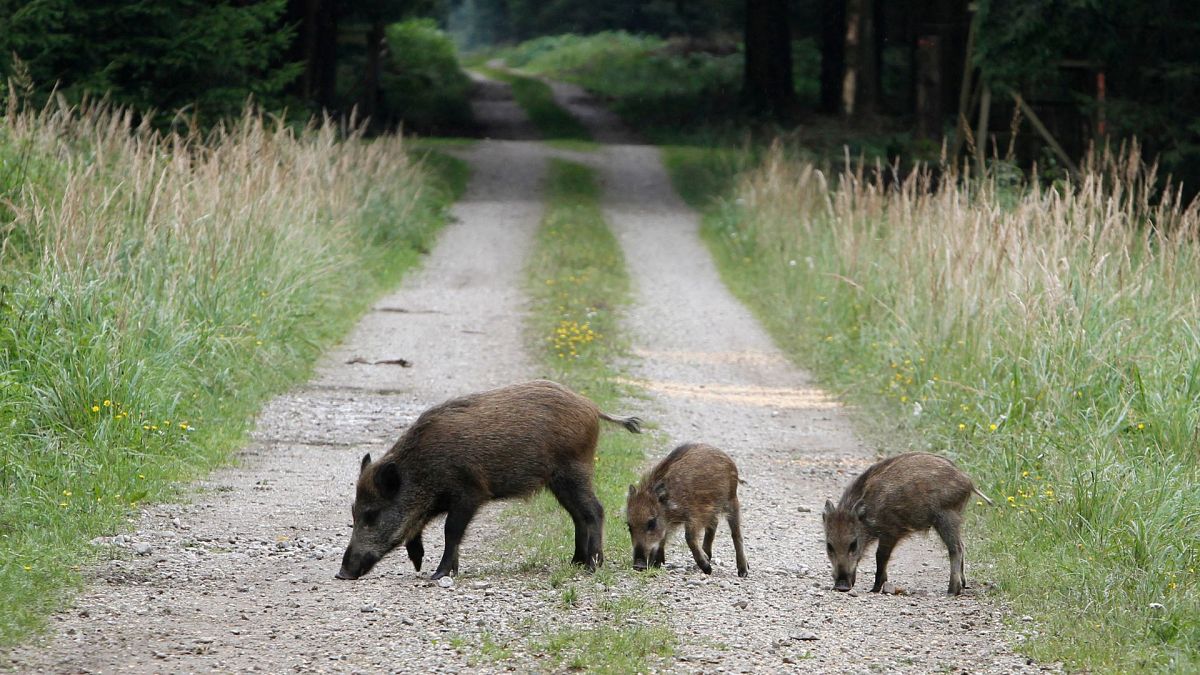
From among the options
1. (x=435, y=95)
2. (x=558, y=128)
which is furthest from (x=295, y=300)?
(x=435, y=95)

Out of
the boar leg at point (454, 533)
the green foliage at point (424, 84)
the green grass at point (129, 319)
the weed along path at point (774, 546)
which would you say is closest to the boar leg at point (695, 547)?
the weed along path at point (774, 546)

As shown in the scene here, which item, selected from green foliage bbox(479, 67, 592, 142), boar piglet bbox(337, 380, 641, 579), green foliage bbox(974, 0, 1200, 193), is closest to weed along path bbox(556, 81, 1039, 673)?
boar piglet bbox(337, 380, 641, 579)

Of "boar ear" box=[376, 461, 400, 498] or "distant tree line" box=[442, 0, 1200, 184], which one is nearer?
"boar ear" box=[376, 461, 400, 498]

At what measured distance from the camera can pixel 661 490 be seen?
23.9ft

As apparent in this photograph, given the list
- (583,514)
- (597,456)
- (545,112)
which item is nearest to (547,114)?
(545,112)

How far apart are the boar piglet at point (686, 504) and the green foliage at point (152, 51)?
49.0 feet

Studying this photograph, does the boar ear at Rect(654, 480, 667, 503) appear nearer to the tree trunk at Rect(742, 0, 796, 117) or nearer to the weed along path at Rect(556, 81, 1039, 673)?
the weed along path at Rect(556, 81, 1039, 673)

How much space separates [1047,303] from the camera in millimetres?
10172

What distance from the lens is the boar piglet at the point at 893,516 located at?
718 cm

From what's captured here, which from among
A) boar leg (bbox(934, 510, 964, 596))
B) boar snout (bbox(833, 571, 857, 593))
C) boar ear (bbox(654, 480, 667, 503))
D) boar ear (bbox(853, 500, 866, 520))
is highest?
boar ear (bbox(654, 480, 667, 503))

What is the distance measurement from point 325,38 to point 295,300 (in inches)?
939

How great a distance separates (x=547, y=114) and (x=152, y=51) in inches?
949

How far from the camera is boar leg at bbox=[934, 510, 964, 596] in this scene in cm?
703

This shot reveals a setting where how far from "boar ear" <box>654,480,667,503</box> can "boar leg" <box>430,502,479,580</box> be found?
0.97m
